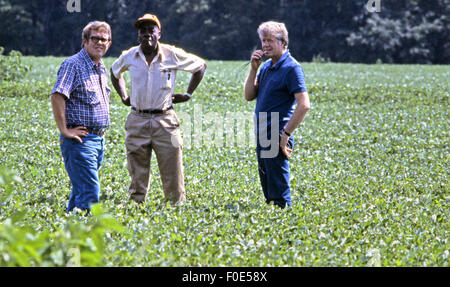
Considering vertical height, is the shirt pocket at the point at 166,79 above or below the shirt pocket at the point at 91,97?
above

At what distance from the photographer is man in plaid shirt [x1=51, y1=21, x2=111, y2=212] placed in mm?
5512

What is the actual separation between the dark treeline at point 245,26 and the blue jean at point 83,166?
56697 mm

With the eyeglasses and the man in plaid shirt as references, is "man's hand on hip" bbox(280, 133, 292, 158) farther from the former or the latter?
the eyeglasses

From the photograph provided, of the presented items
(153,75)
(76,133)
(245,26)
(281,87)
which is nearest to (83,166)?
(76,133)

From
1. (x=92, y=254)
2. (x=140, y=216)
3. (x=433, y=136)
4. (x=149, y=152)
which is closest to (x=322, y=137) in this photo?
(x=433, y=136)

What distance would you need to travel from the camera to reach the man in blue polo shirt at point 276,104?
5824 millimetres

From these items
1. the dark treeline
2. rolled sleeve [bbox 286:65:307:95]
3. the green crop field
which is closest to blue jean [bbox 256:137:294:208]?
the green crop field

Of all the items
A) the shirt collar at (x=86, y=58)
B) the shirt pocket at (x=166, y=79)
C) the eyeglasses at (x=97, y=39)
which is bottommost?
the shirt pocket at (x=166, y=79)

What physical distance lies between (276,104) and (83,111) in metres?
1.82

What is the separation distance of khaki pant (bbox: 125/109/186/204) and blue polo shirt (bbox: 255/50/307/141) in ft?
2.86

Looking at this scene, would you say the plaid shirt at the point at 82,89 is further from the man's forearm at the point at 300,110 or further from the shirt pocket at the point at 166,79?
the man's forearm at the point at 300,110

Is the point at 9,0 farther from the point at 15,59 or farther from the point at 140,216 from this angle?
the point at 140,216

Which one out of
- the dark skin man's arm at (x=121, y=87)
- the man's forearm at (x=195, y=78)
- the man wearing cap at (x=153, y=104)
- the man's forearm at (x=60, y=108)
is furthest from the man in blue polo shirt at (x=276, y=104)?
the man's forearm at (x=60, y=108)

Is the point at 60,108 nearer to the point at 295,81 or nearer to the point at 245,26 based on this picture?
the point at 295,81
